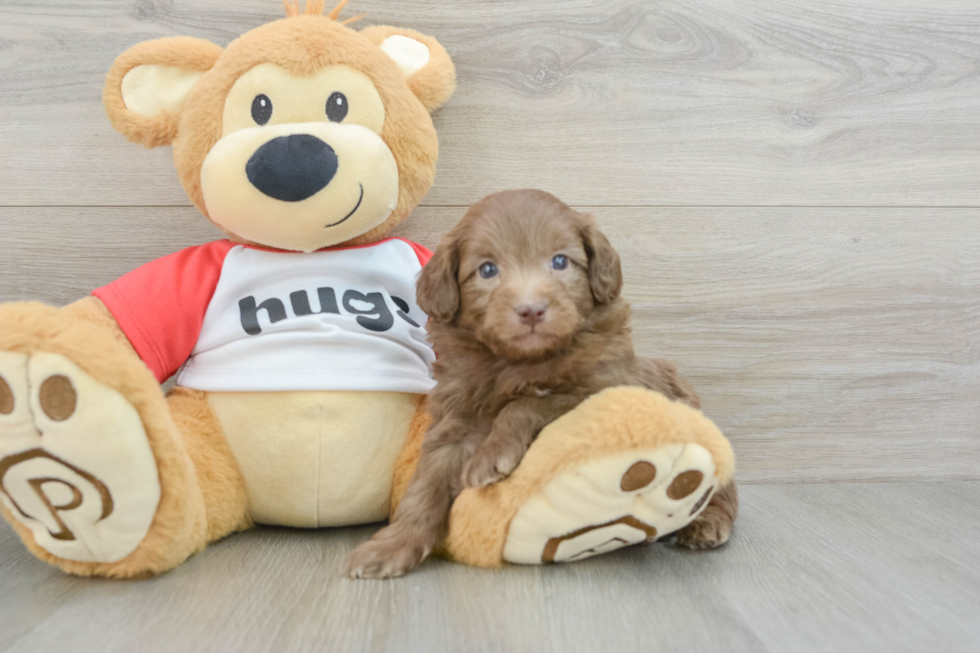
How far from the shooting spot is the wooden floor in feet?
5.24

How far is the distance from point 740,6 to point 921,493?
4.05ft

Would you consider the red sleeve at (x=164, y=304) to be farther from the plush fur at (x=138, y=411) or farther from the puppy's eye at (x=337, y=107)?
the puppy's eye at (x=337, y=107)

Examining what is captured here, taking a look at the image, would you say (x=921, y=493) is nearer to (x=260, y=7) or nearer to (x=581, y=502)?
(x=581, y=502)

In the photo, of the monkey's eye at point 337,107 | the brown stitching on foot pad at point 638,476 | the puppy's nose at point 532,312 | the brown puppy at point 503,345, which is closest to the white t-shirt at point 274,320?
the brown puppy at point 503,345

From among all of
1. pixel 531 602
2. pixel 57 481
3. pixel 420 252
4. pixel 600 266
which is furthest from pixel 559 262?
pixel 57 481

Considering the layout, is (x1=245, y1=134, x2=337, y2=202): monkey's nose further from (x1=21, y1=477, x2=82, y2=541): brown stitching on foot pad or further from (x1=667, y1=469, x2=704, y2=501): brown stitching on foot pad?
(x1=667, y1=469, x2=704, y2=501): brown stitching on foot pad

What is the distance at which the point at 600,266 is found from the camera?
118 centimetres

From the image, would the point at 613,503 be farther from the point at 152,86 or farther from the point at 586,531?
the point at 152,86

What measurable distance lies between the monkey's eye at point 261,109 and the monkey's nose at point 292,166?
0.08m

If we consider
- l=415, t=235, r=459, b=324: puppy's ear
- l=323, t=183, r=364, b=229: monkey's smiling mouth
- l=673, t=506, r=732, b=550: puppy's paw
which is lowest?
l=673, t=506, r=732, b=550: puppy's paw

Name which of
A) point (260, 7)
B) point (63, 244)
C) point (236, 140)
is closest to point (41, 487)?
point (236, 140)

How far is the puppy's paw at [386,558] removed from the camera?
3.64ft

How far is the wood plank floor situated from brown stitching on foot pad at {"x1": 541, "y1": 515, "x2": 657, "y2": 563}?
0.03 meters

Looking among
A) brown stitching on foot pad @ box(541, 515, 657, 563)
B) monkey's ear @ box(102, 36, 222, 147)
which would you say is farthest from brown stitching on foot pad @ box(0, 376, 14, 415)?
brown stitching on foot pad @ box(541, 515, 657, 563)
